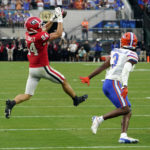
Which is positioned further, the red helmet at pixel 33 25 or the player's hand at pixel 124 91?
the red helmet at pixel 33 25

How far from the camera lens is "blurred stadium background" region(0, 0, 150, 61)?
3312cm

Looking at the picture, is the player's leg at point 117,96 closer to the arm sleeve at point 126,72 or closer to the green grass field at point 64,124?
the arm sleeve at point 126,72

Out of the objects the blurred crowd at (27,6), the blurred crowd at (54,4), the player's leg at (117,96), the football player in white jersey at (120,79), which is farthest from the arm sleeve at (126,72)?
the blurred crowd at (54,4)

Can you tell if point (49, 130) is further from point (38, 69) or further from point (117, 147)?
point (117, 147)

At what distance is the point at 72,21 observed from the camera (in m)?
36.2

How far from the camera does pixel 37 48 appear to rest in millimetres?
8320

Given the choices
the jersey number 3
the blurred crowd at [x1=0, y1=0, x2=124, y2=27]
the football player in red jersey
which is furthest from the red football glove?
the blurred crowd at [x1=0, y1=0, x2=124, y2=27]

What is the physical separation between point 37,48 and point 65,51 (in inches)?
979

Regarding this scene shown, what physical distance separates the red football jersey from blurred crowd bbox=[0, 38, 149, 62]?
23.6 m

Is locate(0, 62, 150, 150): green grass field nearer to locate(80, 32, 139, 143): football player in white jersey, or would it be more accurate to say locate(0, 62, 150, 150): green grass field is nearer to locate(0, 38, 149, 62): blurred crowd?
locate(80, 32, 139, 143): football player in white jersey

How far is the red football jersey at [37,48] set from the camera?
26.9ft

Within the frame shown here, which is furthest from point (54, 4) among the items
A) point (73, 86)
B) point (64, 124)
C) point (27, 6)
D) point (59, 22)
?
point (59, 22)

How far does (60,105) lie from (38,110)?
884 millimetres

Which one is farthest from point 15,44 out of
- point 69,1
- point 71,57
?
point 69,1
